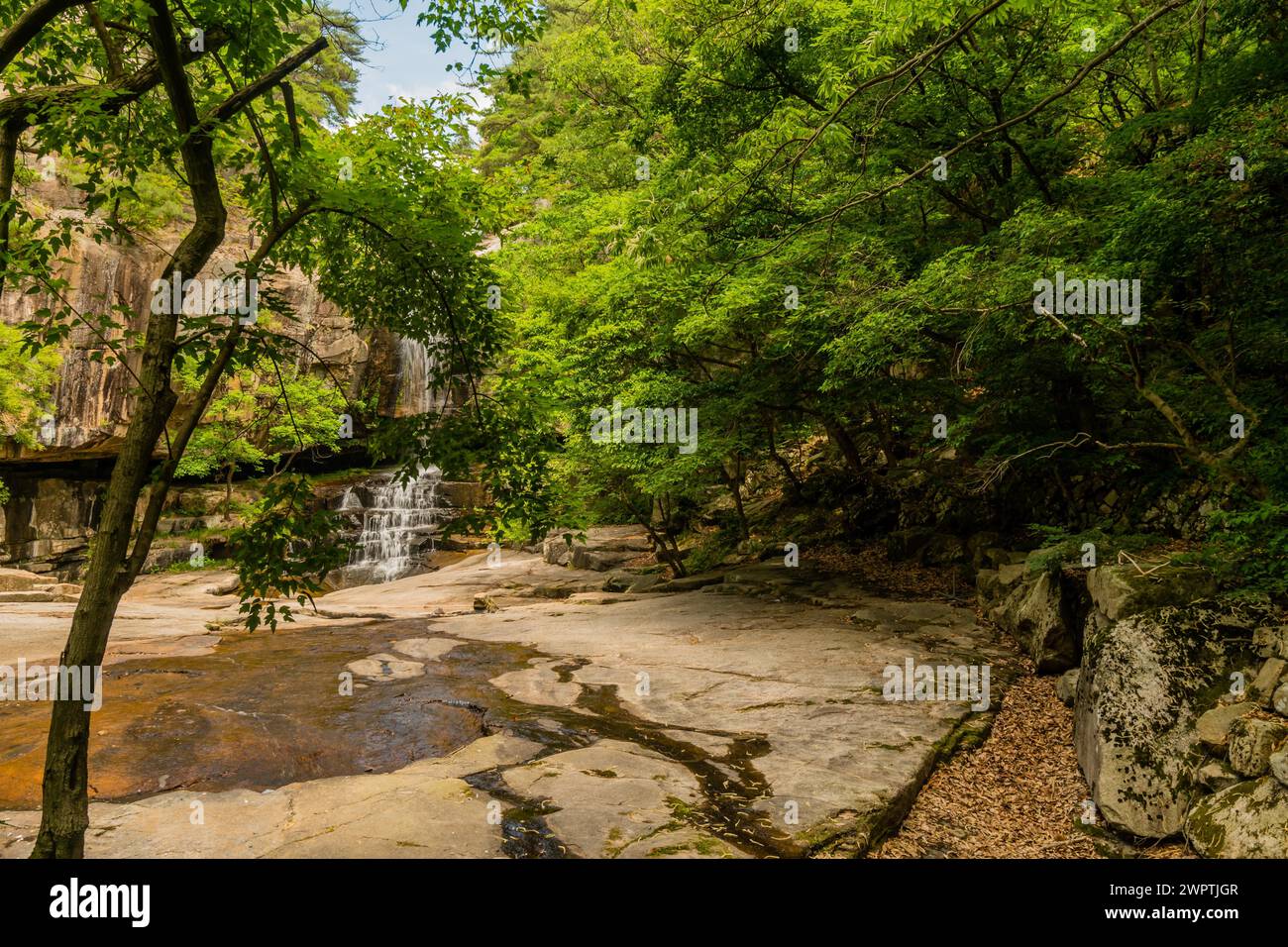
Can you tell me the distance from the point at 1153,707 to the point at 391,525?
27.9 m

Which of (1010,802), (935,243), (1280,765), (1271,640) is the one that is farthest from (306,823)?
(935,243)

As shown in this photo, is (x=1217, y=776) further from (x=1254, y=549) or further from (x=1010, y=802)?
(x=1254, y=549)

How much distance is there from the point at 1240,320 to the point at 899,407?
6.87 metres

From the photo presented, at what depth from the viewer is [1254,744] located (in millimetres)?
4645

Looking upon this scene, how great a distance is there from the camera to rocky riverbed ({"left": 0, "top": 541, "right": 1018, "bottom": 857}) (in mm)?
4523

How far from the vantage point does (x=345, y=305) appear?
15.3 feet

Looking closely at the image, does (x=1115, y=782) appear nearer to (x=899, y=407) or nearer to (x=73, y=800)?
(x=73, y=800)

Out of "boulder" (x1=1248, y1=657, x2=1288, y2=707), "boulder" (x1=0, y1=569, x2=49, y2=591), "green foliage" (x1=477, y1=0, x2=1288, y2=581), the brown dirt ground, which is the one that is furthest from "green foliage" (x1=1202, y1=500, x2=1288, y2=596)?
"boulder" (x1=0, y1=569, x2=49, y2=591)

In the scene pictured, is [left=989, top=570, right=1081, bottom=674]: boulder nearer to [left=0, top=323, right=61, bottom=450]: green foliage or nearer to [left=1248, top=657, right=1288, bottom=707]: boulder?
[left=1248, top=657, right=1288, bottom=707]: boulder

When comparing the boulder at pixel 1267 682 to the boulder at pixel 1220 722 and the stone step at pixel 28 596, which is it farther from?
the stone step at pixel 28 596

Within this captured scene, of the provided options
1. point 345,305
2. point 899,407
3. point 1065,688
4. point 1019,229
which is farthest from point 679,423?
point 345,305

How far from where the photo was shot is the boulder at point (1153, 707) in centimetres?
512

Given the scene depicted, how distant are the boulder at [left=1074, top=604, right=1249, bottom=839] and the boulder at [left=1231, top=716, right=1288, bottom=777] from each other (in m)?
0.34
